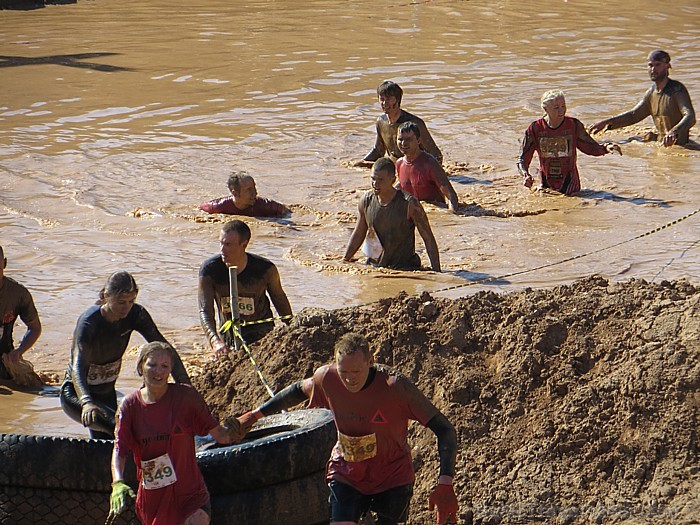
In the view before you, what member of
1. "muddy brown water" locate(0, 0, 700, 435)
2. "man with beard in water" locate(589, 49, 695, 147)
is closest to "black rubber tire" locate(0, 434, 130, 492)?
"muddy brown water" locate(0, 0, 700, 435)

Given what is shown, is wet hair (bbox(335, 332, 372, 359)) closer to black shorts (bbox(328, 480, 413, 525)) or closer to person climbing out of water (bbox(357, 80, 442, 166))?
black shorts (bbox(328, 480, 413, 525))

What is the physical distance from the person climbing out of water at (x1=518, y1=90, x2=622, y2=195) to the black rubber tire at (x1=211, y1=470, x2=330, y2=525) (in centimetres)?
785

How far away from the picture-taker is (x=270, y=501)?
6344 mm

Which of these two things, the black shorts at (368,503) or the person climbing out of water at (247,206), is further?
the person climbing out of water at (247,206)

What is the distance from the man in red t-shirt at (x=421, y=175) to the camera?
497 inches

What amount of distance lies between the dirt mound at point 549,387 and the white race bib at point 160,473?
4.97 ft

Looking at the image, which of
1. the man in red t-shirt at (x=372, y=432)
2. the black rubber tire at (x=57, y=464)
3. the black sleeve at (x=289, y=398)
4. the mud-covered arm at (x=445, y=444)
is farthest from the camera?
the black rubber tire at (x=57, y=464)

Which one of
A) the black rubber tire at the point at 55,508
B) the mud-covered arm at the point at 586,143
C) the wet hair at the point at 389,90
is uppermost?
the wet hair at the point at 389,90

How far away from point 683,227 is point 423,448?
627cm

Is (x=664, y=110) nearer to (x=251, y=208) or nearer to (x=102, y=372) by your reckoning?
(x=251, y=208)

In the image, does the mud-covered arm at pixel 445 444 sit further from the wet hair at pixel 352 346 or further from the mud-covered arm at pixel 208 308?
the mud-covered arm at pixel 208 308

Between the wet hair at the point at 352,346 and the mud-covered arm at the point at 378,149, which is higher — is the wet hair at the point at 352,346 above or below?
above

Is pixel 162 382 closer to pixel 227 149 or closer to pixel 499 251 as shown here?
pixel 499 251

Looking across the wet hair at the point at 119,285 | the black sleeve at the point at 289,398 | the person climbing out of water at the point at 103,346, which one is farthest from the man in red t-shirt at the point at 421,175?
the black sleeve at the point at 289,398
